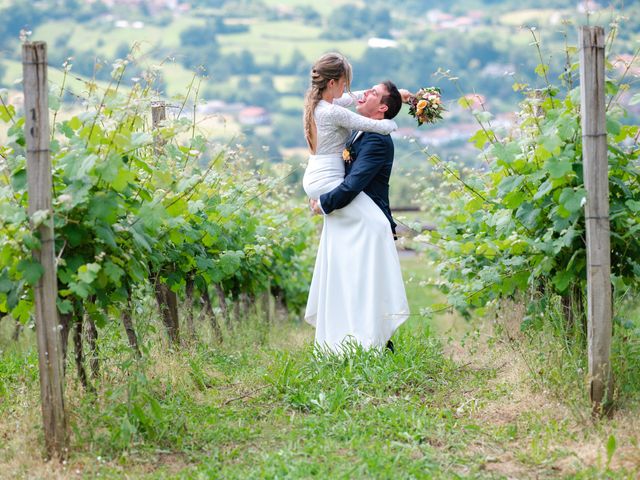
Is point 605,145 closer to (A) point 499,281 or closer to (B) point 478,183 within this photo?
(A) point 499,281

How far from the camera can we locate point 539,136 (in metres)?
4.84

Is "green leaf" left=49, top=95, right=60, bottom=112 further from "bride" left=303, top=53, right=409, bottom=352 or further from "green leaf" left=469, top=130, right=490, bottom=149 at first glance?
"green leaf" left=469, top=130, right=490, bottom=149

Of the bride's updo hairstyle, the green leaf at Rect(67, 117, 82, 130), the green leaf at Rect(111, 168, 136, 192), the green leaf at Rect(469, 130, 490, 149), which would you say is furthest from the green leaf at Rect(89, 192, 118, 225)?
the green leaf at Rect(469, 130, 490, 149)

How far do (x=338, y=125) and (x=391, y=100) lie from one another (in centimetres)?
41

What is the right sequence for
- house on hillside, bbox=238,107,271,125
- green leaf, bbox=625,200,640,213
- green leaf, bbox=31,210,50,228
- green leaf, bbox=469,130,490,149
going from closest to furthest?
green leaf, bbox=31,210,50,228, green leaf, bbox=625,200,640,213, green leaf, bbox=469,130,490,149, house on hillside, bbox=238,107,271,125

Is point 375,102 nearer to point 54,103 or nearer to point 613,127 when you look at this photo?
point 613,127

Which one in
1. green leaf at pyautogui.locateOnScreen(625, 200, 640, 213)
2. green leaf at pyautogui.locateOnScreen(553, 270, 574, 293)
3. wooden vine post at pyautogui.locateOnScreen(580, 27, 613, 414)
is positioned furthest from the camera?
green leaf at pyautogui.locateOnScreen(553, 270, 574, 293)

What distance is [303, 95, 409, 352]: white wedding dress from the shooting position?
607cm

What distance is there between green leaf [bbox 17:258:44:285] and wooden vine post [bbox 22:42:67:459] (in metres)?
0.02

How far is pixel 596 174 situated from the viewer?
458cm

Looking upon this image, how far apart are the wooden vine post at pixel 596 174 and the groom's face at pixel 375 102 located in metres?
1.81

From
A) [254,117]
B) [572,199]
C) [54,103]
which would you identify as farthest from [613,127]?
[254,117]

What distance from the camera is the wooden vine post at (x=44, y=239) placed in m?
4.18

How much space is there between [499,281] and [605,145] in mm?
1384
